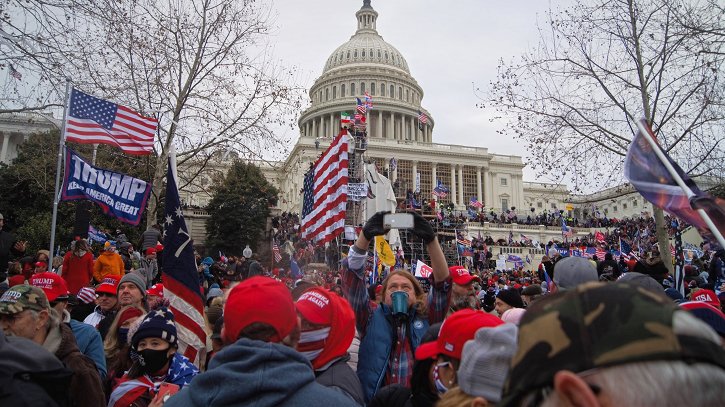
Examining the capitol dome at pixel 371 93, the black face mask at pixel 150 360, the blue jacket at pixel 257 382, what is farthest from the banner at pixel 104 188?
the capitol dome at pixel 371 93

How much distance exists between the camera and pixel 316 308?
2.39m

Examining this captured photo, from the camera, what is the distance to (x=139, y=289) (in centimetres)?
420

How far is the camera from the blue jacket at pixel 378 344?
2871 millimetres

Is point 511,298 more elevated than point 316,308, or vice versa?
point 316,308

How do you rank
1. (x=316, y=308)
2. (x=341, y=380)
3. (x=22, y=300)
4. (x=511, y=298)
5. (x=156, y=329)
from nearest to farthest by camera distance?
(x=341, y=380)
(x=316, y=308)
(x=22, y=300)
(x=156, y=329)
(x=511, y=298)

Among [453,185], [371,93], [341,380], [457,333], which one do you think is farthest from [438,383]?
[371,93]

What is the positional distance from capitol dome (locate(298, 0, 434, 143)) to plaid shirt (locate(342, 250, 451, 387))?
7007cm

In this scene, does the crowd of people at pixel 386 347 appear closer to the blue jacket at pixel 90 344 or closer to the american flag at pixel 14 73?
the blue jacket at pixel 90 344

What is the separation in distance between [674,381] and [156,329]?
269 cm

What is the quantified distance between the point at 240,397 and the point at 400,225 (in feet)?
4.97

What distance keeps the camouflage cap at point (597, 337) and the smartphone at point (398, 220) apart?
6.44 feet

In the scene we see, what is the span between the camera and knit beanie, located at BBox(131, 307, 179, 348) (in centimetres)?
280

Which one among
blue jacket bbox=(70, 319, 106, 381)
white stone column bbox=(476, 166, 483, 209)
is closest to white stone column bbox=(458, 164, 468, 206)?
white stone column bbox=(476, 166, 483, 209)

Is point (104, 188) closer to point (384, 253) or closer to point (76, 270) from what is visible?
point (76, 270)
